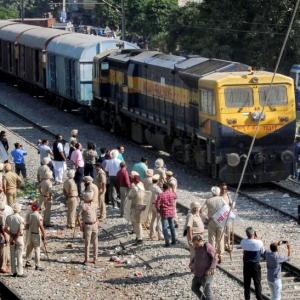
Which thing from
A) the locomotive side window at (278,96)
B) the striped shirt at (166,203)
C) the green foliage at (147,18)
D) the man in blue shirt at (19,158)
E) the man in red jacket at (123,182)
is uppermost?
the locomotive side window at (278,96)

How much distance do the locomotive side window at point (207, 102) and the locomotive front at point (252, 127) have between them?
32cm

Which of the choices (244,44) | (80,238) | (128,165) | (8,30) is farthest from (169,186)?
(8,30)

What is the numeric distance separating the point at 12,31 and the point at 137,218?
3843 centimetres

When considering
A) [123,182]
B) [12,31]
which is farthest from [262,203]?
[12,31]

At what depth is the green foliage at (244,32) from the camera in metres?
49.5

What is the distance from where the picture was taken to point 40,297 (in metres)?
19.3

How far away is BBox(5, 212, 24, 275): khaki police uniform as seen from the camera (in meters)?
20.2

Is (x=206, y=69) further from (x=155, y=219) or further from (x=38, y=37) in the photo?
(x=38, y=37)

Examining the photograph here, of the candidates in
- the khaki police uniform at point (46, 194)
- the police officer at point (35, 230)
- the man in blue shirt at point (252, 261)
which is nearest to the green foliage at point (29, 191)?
the khaki police uniform at point (46, 194)

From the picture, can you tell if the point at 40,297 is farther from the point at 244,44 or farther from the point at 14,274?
the point at 244,44

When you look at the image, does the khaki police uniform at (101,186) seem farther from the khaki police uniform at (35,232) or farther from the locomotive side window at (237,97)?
the locomotive side window at (237,97)

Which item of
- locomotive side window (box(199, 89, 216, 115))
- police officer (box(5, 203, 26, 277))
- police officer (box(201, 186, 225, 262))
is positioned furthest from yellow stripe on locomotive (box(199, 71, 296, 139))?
police officer (box(5, 203, 26, 277))

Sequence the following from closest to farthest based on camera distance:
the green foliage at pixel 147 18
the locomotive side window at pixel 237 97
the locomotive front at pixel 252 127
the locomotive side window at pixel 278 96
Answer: the locomotive front at pixel 252 127
the locomotive side window at pixel 237 97
the locomotive side window at pixel 278 96
the green foliage at pixel 147 18

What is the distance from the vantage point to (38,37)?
Answer: 51.7 m
